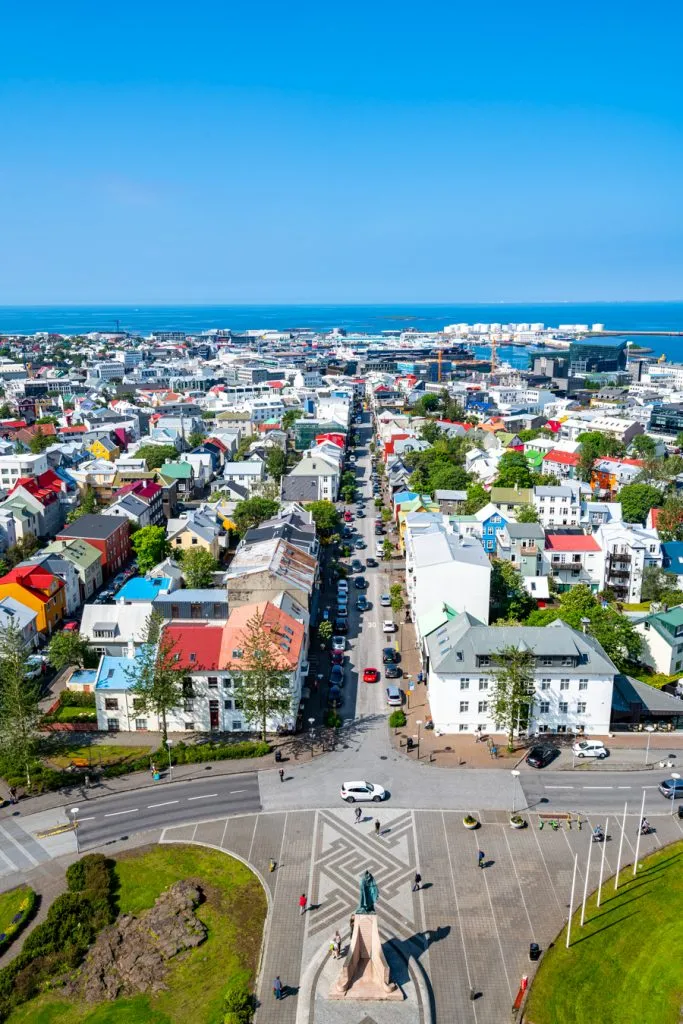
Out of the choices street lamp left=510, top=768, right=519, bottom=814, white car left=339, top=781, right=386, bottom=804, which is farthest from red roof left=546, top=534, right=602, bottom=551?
white car left=339, top=781, right=386, bottom=804

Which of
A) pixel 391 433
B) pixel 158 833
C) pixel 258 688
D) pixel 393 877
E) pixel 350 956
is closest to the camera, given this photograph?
pixel 350 956

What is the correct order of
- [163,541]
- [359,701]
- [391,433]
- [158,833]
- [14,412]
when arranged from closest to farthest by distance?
[158,833]
[359,701]
[163,541]
[391,433]
[14,412]

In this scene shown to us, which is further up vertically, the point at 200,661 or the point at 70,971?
the point at 200,661

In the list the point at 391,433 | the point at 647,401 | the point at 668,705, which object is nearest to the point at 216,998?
the point at 668,705

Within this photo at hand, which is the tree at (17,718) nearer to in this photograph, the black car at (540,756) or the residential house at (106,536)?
the black car at (540,756)

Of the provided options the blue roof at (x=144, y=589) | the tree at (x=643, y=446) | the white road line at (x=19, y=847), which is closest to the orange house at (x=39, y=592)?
the blue roof at (x=144, y=589)

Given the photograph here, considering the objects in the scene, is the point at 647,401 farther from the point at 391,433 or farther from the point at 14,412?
the point at 14,412
